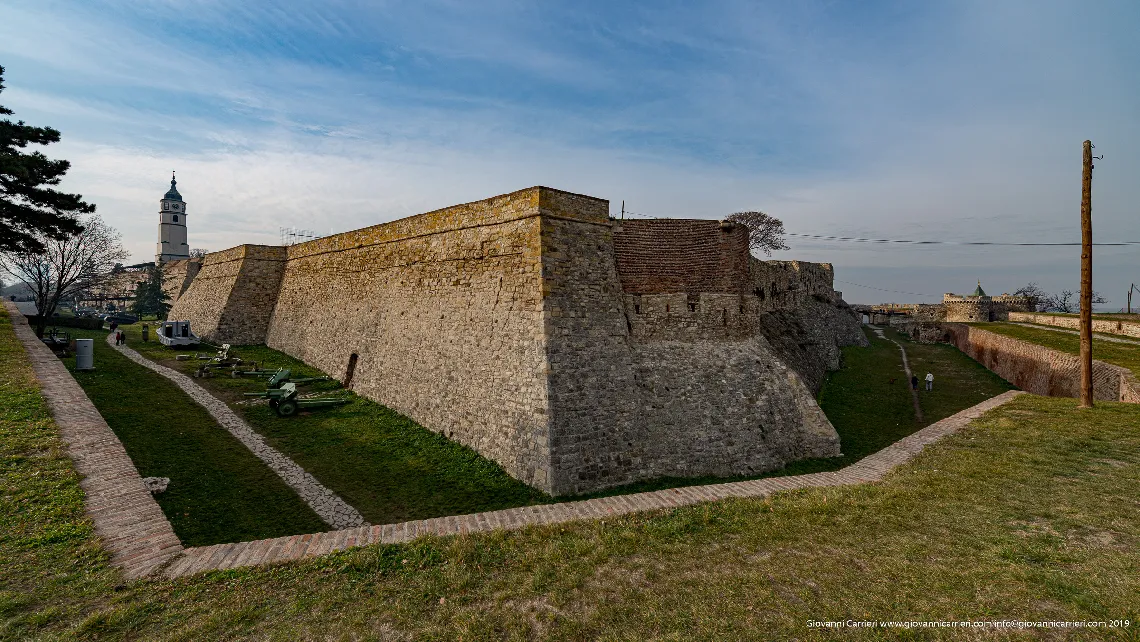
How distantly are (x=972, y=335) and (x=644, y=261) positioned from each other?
36015mm

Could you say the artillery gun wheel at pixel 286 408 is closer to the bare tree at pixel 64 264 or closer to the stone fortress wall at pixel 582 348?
the stone fortress wall at pixel 582 348

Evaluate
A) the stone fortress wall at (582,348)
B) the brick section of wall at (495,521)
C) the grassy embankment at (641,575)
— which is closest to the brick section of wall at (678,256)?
the stone fortress wall at (582,348)

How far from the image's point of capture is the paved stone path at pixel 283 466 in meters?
8.98

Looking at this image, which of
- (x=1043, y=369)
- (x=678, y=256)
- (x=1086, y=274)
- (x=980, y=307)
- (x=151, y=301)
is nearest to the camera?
(x=678, y=256)

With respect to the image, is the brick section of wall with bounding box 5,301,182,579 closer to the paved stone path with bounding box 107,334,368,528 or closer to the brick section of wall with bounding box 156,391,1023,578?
the brick section of wall with bounding box 156,391,1023,578

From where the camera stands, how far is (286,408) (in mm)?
14500

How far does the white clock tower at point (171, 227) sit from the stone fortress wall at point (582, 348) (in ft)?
241

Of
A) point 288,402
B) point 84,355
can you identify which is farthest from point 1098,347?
point 84,355

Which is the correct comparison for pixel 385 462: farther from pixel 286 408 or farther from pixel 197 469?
pixel 286 408

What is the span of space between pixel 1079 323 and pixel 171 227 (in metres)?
97.3

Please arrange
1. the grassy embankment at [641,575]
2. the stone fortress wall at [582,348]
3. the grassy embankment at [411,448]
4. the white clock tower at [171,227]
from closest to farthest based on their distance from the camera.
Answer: the grassy embankment at [641,575], the grassy embankment at [411,448], the stone fortress wall at [582,348], the white clock tower at [171,227]

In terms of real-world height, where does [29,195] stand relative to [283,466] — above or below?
above

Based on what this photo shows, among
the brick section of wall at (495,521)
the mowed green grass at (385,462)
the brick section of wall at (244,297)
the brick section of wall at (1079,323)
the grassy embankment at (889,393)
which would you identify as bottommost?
the grassy embankment at (889,393)

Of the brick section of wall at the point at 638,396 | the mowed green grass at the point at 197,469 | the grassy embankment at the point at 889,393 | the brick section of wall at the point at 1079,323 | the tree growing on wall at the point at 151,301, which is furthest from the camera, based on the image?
the tree growing on wall at the point at 151,301
